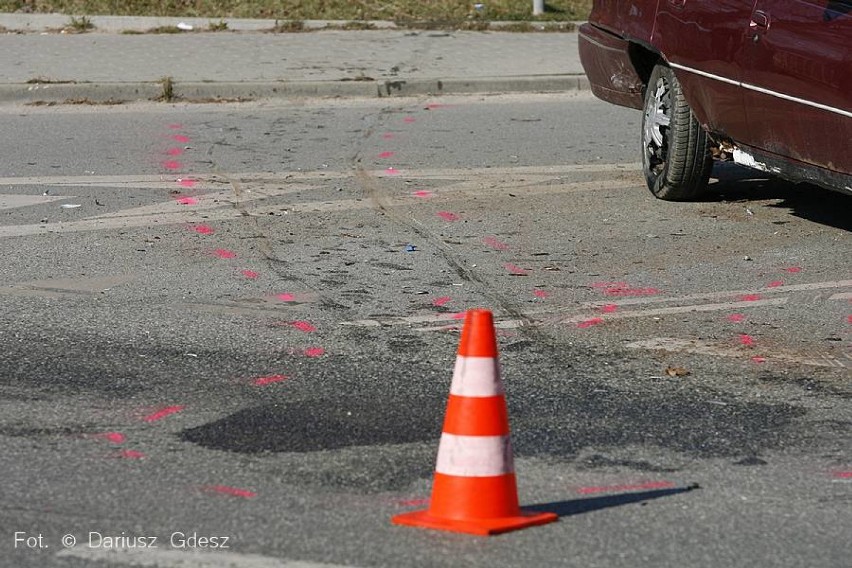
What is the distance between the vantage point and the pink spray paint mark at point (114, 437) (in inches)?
194

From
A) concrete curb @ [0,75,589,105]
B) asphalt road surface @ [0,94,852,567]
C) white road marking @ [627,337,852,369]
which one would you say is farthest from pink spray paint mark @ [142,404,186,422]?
concrete curb @ [0,75,589,105]

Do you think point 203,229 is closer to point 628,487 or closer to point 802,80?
point 802,80

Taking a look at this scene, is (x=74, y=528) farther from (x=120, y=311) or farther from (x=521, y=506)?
(x=120, y=311)

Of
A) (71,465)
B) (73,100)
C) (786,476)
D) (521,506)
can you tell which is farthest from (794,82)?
(73,100)

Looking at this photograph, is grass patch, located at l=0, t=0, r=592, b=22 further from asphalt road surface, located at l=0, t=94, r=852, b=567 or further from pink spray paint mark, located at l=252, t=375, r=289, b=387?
pink spray paint mark, located at l=252, t=375, r=289, b=387

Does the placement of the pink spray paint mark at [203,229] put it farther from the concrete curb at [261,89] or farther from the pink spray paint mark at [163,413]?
the concrete curb at [261,89]

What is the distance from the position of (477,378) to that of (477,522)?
0.42 m

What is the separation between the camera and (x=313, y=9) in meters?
16.6

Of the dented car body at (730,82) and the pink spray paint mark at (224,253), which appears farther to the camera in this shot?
the pink spray paint mark at (224,253)

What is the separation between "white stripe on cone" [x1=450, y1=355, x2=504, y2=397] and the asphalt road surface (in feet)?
1.28

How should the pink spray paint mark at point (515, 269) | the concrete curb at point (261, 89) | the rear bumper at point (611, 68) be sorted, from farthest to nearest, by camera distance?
the concrete curb at point (261, 89) → the rear bumper at point (611, 68) → the pink spray paint mark at point (515, 269)

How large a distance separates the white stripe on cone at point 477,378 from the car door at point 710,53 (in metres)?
3.95

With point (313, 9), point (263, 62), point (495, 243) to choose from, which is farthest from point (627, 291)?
point (313, 9)

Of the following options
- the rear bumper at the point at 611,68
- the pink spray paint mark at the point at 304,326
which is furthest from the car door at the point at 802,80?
the pink spray paint mark at the point at 304,326
